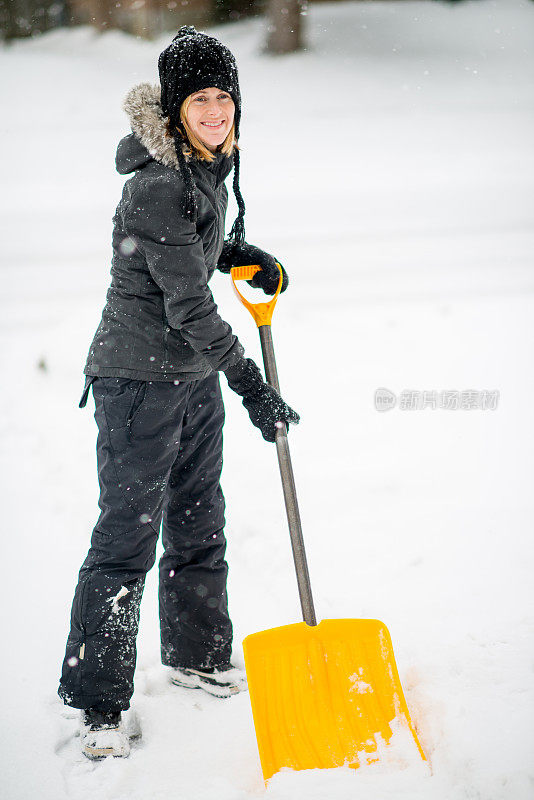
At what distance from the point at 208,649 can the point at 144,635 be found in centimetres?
33

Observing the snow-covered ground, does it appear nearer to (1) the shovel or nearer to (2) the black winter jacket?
(1) the shovel

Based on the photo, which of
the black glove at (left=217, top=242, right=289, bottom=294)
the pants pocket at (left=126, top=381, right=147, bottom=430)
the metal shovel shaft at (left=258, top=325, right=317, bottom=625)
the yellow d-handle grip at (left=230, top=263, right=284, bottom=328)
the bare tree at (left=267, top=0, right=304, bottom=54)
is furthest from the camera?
the bare tree at (left=267, top=0, right=304, bottom=54)

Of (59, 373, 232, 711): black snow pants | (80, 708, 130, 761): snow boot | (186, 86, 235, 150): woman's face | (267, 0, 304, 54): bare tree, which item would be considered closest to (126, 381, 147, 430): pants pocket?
(59, 373, 232, 711): black snow pants

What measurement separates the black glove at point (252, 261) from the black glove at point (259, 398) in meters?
0.42

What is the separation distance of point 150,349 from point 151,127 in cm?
55

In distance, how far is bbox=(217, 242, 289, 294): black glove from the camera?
2041 mm

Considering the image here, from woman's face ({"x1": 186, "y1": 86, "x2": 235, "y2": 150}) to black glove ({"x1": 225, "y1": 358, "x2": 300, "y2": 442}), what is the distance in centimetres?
58

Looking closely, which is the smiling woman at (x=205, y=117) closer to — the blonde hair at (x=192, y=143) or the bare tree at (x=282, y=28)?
the blonde hair at (x=192, y=143)

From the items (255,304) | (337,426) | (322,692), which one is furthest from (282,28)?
(322,692)

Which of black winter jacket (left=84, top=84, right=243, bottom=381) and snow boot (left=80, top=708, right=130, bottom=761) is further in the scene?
snow boot (left=80, top=708, right=130, bottom=761)

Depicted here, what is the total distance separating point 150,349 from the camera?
1.68m

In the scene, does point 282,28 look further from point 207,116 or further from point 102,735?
point 102,735

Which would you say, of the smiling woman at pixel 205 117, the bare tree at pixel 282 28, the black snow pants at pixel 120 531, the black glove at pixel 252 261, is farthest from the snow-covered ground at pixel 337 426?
the smiling woman at pixel 205 117

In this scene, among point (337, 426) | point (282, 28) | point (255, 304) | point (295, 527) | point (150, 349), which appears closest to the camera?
point (150, 349)
